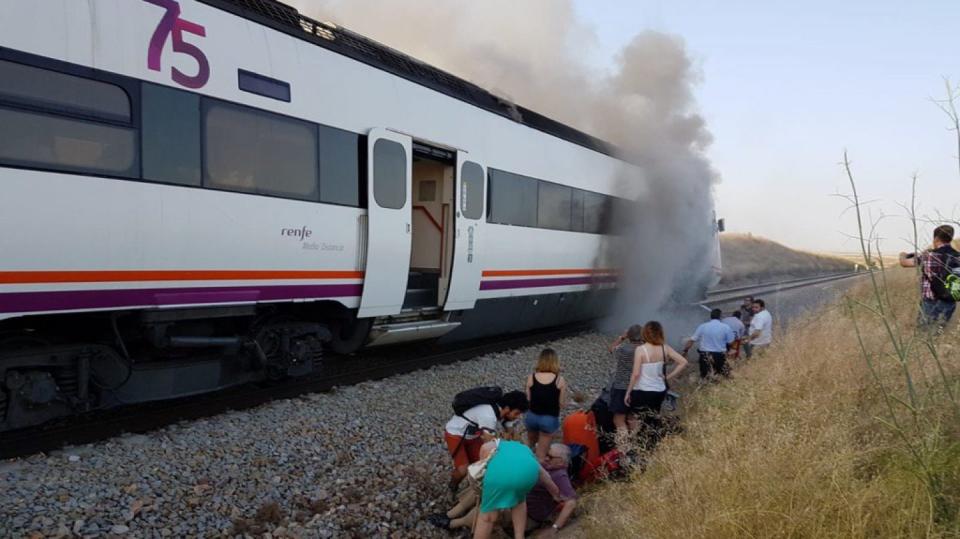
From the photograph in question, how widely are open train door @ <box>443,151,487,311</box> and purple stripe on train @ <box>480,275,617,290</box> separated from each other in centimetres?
36

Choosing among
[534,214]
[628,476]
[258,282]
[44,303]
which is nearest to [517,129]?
[534,214]

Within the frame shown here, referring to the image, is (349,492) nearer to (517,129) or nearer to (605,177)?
(517,129)

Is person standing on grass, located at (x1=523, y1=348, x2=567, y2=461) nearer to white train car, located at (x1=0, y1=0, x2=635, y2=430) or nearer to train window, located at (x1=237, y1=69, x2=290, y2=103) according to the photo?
white train car, located at (x1=0, y1=0, x2=635, y2=430)

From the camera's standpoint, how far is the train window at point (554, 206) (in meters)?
11.1

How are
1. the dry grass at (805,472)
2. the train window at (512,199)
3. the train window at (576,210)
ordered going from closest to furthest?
the dry grass at (805,472) < the train window at (512,199) < the train window at (576,210)

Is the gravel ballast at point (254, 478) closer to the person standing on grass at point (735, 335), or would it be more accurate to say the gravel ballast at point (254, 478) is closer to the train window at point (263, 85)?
the train window at point (263, 85)

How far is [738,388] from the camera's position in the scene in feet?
20.5

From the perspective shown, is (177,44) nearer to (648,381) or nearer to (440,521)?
(440,521)

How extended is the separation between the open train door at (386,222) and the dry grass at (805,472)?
3.52 m

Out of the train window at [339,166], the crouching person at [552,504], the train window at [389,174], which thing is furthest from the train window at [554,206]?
the crouching person at [552,504]

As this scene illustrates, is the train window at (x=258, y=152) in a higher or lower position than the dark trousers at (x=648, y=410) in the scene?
higher

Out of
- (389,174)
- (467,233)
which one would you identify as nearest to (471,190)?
(467,233)

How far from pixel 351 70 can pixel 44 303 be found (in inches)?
155

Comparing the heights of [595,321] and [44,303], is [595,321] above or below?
below
